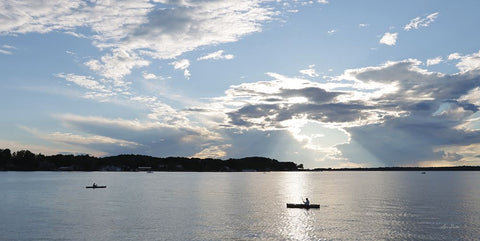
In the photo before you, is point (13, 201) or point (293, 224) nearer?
point (293, 224)

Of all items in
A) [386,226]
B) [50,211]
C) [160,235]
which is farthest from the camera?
[50,211]

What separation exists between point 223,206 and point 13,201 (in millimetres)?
63173

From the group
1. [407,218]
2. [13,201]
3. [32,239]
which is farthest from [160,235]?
[13,201]

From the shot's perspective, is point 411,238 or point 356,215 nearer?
point 411,238

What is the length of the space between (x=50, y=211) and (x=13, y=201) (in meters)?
33.1

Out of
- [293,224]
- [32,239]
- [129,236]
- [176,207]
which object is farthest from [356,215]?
[32,239]

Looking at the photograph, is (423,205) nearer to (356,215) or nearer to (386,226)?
(356,215)

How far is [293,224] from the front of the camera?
83.4m

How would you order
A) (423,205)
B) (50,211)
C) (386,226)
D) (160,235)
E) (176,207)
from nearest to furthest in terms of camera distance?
(160,235) < (386,226) < (50,211) < (176,207) < (423,205)

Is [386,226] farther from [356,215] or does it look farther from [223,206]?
[223,206]

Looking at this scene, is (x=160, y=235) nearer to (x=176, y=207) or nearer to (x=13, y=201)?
(x=176, y=207)

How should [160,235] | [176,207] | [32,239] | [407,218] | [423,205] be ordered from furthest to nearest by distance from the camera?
[423,205] < [176,207] < [407,218] < [160,235] < [32,239]

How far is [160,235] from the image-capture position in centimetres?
6912

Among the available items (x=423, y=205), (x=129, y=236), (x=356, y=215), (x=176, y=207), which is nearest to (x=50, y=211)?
(x=176, y=207)
